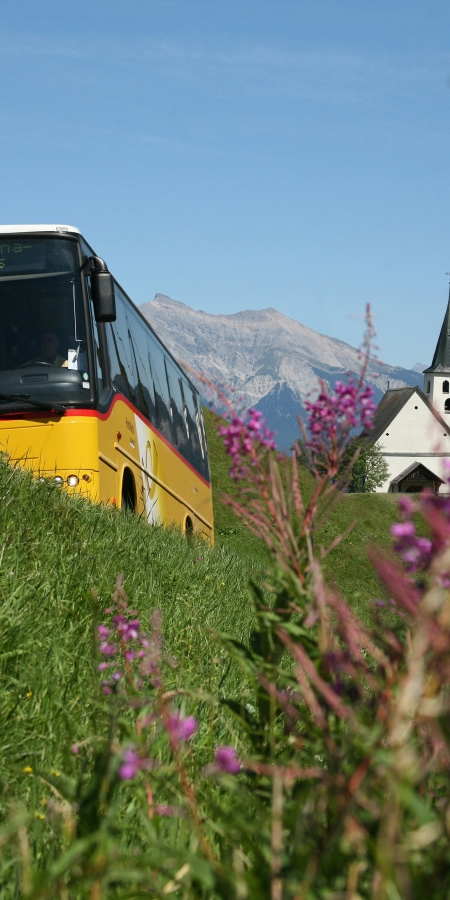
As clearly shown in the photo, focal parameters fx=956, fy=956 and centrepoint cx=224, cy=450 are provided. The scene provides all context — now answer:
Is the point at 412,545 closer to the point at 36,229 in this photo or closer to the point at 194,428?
the point at 36,229

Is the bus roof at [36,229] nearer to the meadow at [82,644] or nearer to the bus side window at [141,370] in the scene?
the bus side window at [141,370]

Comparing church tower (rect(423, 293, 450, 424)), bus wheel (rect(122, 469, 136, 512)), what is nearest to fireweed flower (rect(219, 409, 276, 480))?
bus wheel (rect(122, 469, 136, 512))

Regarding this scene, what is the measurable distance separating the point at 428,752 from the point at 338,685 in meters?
0.21

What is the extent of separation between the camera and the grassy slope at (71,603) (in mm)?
3270

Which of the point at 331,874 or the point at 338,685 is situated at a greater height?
the point at 338,685

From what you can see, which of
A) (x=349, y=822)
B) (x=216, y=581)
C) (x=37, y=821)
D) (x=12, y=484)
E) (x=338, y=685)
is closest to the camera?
(x=349, y=822)

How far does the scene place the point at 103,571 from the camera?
5539 millimetres

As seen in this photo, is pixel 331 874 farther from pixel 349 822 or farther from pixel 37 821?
pixel 37 821

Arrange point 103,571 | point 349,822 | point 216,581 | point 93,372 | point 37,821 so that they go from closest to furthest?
point 349,822 → point 37,821 → point 103,571 → point 216,581 → point 93,372

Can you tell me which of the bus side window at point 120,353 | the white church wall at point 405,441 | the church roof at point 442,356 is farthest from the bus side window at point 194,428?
the church roof at point 442,356

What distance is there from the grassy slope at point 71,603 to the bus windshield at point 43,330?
5.43 feet

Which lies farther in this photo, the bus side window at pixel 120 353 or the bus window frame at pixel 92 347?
the bus side window at pixel 120 353

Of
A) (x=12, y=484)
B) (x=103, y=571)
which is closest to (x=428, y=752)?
(x=103, y=571)

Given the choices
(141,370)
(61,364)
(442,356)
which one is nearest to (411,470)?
(442,356)
